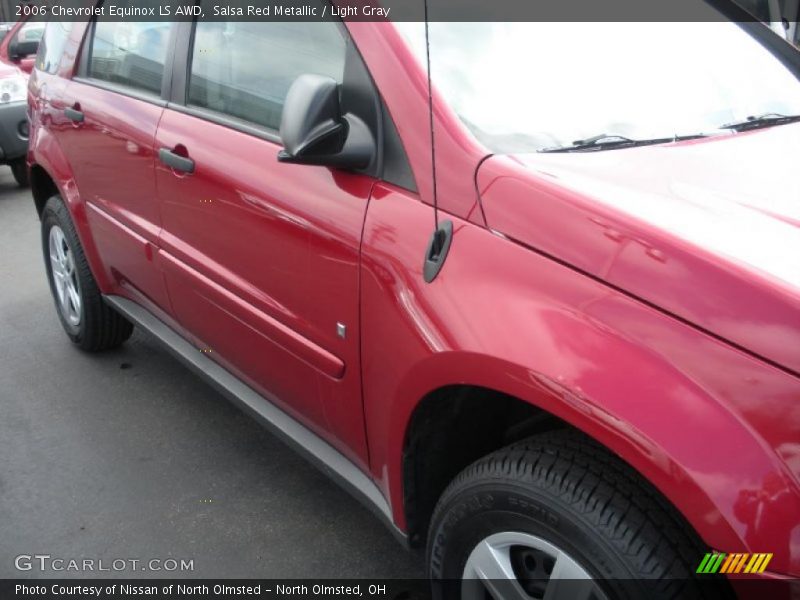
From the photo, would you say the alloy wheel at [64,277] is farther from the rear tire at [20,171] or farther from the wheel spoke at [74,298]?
the rear tire at [20,171]

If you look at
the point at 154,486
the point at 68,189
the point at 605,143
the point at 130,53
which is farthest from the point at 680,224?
the point at 68,189

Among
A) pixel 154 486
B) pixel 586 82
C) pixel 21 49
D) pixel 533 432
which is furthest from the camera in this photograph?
pixel 21 49

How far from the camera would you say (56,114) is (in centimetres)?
343

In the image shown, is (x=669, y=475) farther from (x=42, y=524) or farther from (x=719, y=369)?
(x=42, y=524)

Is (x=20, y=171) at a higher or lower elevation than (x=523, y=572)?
lower

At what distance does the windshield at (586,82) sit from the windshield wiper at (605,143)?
0.06 ft

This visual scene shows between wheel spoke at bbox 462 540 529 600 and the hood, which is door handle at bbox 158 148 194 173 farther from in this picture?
wheel spoke at bbox 462 540 529 600

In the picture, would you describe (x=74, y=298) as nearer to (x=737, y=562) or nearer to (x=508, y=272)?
(x=508, y=272)

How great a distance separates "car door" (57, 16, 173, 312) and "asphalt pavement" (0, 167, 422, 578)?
0.55 metres

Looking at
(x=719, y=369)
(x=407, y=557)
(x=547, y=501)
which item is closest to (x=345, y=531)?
(x=407, y=557)

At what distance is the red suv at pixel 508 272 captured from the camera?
1317 mm

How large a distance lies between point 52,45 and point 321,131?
2.45 meters

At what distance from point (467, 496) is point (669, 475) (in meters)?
0.50

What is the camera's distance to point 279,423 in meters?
2.43
